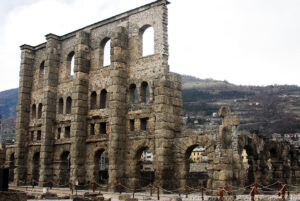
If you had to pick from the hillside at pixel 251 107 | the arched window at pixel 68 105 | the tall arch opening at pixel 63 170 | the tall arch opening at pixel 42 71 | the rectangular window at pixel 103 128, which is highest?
the hillside at pixel 251 107

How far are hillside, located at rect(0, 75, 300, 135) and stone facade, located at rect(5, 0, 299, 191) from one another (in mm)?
59473

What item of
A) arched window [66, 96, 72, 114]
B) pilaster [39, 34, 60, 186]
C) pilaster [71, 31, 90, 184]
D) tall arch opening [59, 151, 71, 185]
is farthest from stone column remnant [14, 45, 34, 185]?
pilaster [71, 31, 90, 184]

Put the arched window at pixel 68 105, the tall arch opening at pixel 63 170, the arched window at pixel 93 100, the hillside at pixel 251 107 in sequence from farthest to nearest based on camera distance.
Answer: the hillside at pixel 251 107, the arched window at pixel 68 105, the tall arch opening at pixel 63 170, the arched window at pixel 93 100

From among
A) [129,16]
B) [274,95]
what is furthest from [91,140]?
[274,95]

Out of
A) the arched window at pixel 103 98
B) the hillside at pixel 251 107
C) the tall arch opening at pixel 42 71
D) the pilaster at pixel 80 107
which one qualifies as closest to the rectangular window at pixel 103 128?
the arched window at pixel 103 98

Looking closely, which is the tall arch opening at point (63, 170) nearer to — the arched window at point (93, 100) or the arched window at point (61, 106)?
the arched window at point (61, 106)

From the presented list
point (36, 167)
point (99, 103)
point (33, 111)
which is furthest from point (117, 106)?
point (33, 111)

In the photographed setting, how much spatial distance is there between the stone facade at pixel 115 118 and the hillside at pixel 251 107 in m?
59.5

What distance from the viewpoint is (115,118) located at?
2283cm

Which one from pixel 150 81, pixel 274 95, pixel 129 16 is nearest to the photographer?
pixel 150 81

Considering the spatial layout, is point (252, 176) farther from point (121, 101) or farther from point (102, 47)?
point (102, 47)

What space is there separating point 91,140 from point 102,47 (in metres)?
6.70

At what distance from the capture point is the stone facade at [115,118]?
20609 mm

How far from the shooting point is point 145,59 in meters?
23.0
